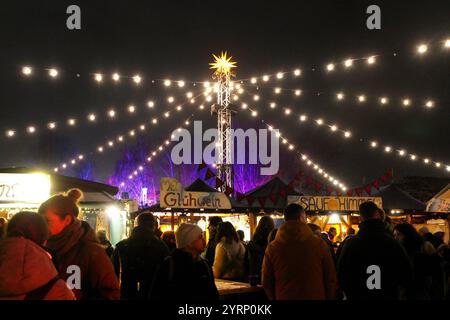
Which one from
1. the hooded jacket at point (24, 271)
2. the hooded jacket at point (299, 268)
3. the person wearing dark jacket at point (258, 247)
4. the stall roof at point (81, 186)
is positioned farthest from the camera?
the stall roof at point (81, 186)

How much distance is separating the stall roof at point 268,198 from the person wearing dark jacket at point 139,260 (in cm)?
715

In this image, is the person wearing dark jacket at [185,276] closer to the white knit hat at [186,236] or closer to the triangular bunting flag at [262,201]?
the white knit hat at [186,236]

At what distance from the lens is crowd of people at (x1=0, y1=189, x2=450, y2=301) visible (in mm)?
2178

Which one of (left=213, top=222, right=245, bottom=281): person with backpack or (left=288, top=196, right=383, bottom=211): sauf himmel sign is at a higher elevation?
(left=288, top=196, right=383, bottom=211): sauf himmel sign

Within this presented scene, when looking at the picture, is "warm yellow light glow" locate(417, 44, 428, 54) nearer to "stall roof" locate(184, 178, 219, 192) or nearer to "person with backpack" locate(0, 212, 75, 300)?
"stall roof" locate(184, 178, 219, 192)

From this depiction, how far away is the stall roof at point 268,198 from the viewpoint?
11.8m

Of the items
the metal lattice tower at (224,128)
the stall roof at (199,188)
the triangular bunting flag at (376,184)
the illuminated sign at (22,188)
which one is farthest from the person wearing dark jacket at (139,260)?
the metal lattice tower at (224,128)

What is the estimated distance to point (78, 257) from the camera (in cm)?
294

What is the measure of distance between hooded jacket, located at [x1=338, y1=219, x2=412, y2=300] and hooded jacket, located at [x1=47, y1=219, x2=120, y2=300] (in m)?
2.15

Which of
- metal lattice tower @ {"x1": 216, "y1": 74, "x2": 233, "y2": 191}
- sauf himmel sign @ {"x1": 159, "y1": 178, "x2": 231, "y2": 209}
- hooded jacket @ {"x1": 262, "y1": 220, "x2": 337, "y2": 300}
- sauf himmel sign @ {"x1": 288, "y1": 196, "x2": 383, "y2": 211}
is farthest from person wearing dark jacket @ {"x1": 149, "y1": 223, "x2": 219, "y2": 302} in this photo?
metal lattice tower @ {"x1": 216, "y1": 74, "x2": 233, "y2": 191}

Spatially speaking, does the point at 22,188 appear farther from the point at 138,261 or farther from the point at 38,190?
the point at 138,261

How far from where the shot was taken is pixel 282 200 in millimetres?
12031
